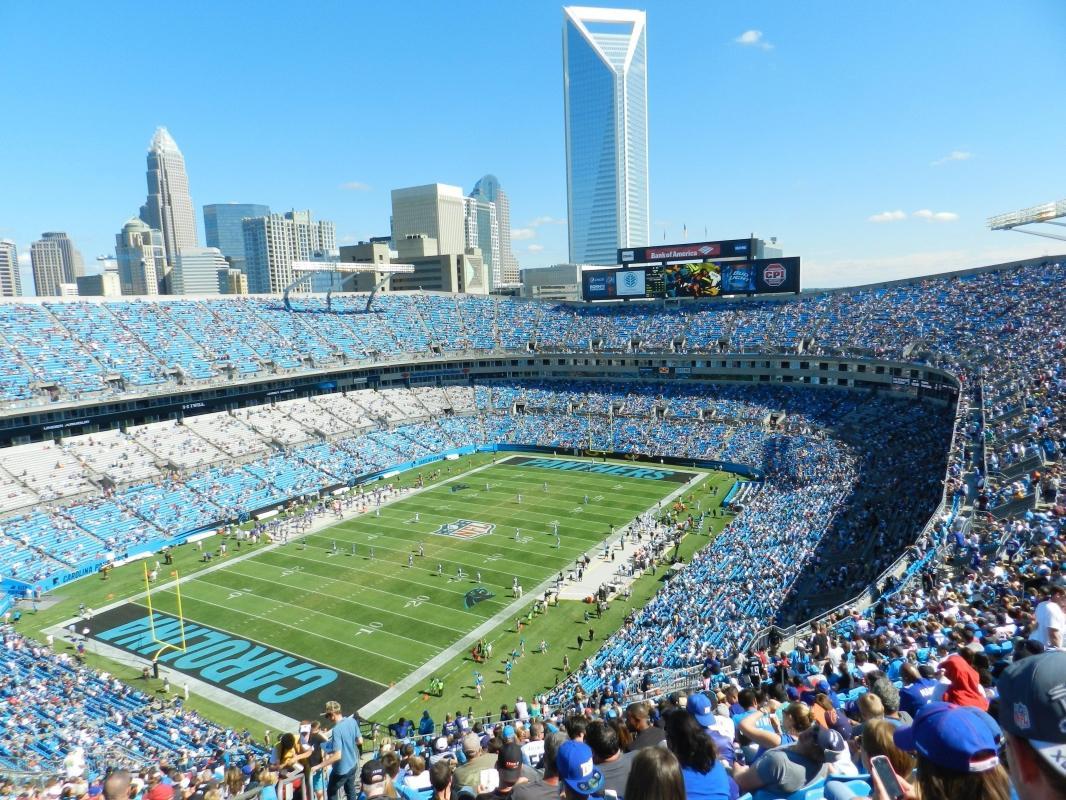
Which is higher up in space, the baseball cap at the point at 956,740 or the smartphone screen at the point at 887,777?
the baseball cap at the point at 956,740

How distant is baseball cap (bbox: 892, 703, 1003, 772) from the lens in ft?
8.34

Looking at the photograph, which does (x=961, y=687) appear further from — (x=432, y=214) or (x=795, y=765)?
(x=432, y=214)

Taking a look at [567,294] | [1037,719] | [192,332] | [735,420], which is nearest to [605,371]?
[735,420]

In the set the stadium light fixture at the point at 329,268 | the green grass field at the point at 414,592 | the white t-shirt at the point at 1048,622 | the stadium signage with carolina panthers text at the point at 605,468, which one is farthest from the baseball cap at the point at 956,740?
the stadium light fixture at the point at 329,268

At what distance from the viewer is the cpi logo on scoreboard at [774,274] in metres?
62.5

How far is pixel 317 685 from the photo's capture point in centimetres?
2406

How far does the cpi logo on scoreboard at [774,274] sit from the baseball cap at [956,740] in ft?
211

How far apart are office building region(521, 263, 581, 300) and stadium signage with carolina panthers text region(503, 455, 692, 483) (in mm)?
107792

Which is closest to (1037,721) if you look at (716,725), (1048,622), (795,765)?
(795,765)

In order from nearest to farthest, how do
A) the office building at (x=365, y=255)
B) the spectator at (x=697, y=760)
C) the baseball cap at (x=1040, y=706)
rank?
the baseball cap at (x=1040, y=706) < the spectator at (x=697, y=760) < the office building at (x=365, y=255)

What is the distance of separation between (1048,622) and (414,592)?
26765mm

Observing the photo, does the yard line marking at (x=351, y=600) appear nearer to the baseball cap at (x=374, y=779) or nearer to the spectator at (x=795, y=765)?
the baseball cap at (x=374, y=779)

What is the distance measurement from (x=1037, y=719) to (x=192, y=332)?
5976cm

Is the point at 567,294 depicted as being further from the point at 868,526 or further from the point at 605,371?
the point at 868,526
